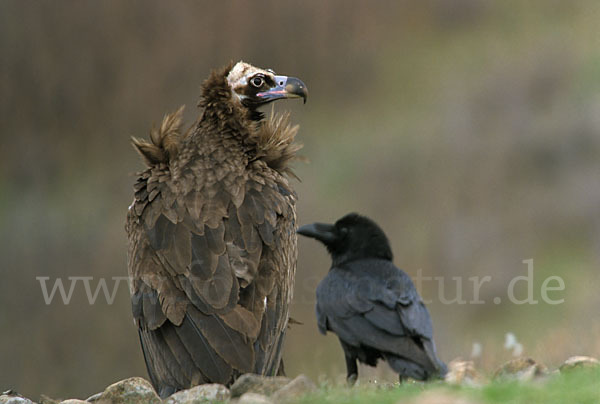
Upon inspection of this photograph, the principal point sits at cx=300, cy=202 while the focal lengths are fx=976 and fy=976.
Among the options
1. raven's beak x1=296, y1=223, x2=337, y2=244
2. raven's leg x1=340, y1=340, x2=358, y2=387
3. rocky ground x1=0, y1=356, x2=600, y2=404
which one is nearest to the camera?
rocky ground x1=0, y1=356, x2=600, y2=404

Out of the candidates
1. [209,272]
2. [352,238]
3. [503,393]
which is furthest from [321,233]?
[503,393]

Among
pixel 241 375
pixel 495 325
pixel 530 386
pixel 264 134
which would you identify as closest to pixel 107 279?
pixel 495 325

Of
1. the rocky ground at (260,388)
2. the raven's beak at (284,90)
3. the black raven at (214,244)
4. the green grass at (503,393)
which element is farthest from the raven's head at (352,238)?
the green grass at (503,393)

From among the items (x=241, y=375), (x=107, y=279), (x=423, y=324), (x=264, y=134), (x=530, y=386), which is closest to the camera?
(x=530, y=386)

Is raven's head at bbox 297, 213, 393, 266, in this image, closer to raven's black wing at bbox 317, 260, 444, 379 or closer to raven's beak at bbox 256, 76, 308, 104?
raven's black wing at bbox 317, 260, 444, 379

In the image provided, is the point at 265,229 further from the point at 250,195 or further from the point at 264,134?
the point at 264,134

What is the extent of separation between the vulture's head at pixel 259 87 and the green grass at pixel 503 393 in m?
2.55

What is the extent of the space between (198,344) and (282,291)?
0.78 metres

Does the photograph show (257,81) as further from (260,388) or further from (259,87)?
(260,388)

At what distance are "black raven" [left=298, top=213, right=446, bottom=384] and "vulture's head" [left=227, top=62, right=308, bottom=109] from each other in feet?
3.32

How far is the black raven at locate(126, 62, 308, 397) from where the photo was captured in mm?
5840

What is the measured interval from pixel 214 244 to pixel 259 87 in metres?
1.67

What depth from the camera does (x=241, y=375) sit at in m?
5.78

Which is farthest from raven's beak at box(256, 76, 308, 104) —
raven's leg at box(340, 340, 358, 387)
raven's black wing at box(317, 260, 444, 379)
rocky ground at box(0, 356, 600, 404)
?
rocky ground at box(0, 356, 600, 404)
